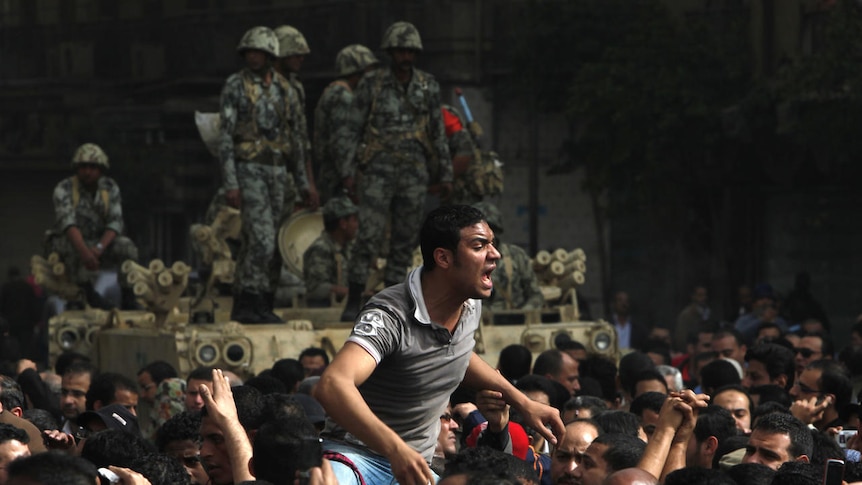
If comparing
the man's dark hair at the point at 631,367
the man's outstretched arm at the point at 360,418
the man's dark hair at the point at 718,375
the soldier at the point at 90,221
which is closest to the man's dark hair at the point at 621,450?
the man's outstretched arm at the point at 360,418

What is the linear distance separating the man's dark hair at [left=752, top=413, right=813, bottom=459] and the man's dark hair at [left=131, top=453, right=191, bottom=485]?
298cm

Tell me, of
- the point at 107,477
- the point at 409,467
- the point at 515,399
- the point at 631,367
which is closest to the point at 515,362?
the point at 631,367

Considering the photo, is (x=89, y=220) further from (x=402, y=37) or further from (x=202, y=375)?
(x=202, y=375)

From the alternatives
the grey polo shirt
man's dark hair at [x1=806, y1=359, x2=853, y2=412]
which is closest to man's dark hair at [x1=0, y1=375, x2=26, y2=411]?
the grey polo shirt

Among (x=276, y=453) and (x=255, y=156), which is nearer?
(x=276, y=453)

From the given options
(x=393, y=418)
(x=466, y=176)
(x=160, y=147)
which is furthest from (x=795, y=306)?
(x=160, y=147)

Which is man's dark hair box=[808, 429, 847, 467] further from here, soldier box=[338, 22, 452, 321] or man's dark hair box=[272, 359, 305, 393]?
soldier box=[338, 22, 452, 321]

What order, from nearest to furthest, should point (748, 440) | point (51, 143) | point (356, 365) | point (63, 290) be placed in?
1. point (356, 365)
2. point (748, 440)
3. point (63, 290)
4. point (51, 143)

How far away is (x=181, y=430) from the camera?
32.3ft

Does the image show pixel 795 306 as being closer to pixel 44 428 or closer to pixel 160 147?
pixel 44 428

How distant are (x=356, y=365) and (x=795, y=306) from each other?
1611cm

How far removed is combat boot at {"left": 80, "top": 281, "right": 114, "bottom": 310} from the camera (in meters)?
20.0

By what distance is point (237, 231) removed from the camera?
18.7 m

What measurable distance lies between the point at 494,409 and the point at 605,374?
604cm
